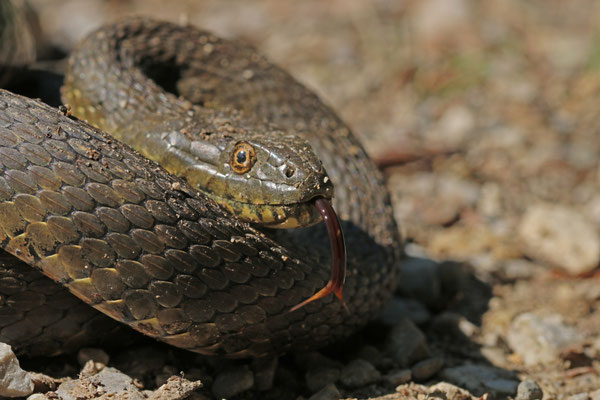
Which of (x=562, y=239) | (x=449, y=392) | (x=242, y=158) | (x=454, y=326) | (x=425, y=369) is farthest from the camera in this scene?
(x=562, y=239)

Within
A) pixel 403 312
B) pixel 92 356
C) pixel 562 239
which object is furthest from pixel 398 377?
pixel 562 239

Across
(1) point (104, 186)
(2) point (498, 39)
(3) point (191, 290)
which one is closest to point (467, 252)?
(3) point (191, 290)

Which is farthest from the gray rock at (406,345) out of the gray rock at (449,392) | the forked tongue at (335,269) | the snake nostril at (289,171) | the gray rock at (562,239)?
the gray rock at (562,239)

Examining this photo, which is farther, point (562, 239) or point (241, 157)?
point (562, 239)

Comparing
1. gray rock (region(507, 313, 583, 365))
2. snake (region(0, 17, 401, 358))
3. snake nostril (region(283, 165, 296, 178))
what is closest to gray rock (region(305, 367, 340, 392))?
snake (region(0, 17, 401, 358))

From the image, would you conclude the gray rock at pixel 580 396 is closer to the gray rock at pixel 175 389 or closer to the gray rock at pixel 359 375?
the gray rock at pixel 359 375

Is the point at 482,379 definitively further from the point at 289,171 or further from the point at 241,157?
the point at 241,157

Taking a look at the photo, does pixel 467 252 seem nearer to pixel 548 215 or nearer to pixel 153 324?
pixel 548 215

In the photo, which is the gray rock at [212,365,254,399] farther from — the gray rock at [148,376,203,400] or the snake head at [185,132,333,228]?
the snake head at [185,132,333,228]
